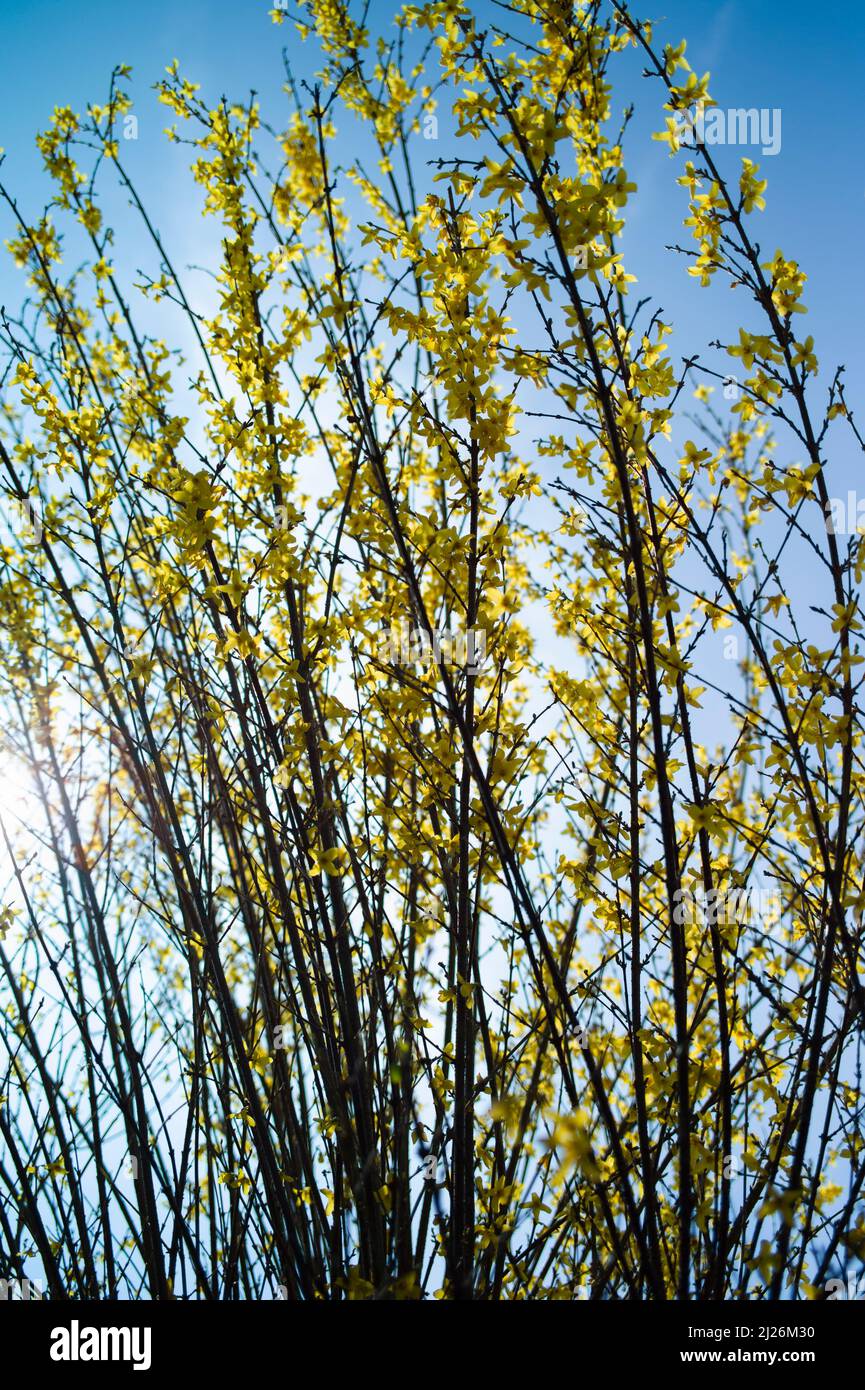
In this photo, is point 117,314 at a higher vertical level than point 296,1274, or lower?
higher

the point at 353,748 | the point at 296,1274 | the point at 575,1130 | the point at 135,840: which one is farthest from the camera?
the point at 135,840

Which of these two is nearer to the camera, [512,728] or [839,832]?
[839,832]

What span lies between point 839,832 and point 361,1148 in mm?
1316

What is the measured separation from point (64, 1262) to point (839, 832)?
2.80m

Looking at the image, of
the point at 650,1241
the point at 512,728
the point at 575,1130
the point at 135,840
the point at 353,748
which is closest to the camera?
the point at 575,1130

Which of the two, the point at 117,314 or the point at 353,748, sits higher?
the point at 117,314

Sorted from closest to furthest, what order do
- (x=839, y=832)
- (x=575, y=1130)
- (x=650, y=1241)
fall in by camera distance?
(x=575, y=1130), (x=650, y=1241), (x=839, y=832)

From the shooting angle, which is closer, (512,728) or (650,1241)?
(650,1241)

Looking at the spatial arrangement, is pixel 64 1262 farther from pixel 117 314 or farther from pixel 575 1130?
pixel 117 314

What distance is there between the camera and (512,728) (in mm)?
2230

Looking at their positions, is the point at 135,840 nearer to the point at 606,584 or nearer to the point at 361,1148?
the point at 361,1148
